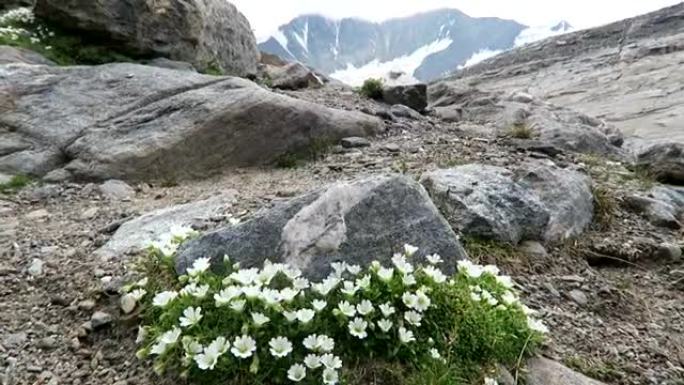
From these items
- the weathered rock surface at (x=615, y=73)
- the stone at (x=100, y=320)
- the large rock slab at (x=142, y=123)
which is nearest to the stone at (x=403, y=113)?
the large rock slab at (x=142, y=123)

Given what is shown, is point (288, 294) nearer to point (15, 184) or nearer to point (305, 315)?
point (305, 315)

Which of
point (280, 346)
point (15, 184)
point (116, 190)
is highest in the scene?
point (280, 346)

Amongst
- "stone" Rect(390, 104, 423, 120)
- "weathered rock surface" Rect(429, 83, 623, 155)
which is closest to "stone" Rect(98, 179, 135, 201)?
"stone" Rect(390, 104, 423, 120)

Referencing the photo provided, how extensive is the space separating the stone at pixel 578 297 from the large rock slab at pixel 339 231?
143cm

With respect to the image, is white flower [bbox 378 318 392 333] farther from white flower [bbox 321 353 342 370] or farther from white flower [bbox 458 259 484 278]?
white flower [bbox 458 259 484 278]

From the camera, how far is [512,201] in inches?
232

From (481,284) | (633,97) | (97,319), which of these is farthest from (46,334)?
(633,97)

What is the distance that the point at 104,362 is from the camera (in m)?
3.63

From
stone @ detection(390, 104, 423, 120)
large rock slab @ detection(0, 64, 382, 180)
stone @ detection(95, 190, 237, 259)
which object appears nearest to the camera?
stone @ detection(95, 190, 237, 259)

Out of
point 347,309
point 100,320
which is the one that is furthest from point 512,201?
point 100,320

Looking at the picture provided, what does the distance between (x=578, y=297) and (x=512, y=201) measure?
1262 mm

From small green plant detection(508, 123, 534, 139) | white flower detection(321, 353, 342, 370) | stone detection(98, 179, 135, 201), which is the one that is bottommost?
small green plant detection(508, 123, 534, 139)

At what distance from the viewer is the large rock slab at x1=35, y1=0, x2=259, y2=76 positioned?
1055cm

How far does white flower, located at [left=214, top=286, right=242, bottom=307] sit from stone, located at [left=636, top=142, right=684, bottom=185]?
7.76m
